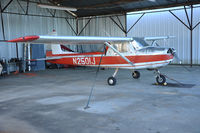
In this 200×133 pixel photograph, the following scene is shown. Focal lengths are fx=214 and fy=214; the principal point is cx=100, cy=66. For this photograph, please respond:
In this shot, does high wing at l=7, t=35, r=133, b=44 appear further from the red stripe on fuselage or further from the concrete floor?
the concrete floor

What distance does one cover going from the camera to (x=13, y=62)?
1597cm

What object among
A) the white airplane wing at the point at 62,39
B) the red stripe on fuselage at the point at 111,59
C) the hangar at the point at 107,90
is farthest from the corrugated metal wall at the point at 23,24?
the white airplane wing at the point at 62,39

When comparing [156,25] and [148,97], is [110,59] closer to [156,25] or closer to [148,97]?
[148,97]

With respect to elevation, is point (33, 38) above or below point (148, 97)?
above

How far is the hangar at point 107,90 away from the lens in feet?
15.8

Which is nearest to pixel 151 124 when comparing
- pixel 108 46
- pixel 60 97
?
pixel 60 97

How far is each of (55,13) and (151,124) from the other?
18.3 m

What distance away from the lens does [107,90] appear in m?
8.56

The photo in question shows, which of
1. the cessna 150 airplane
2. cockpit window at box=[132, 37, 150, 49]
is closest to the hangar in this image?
the cessna 150 airplane

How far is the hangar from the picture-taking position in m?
4.81

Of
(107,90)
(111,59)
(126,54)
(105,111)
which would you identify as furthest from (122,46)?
(105,111)

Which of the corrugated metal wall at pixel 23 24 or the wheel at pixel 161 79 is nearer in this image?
the wheel at pixel 161 79

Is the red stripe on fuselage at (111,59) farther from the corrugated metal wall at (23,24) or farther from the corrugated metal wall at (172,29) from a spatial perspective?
the corrugated metal wall at (172,29)

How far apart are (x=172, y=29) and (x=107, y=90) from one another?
11.9m
